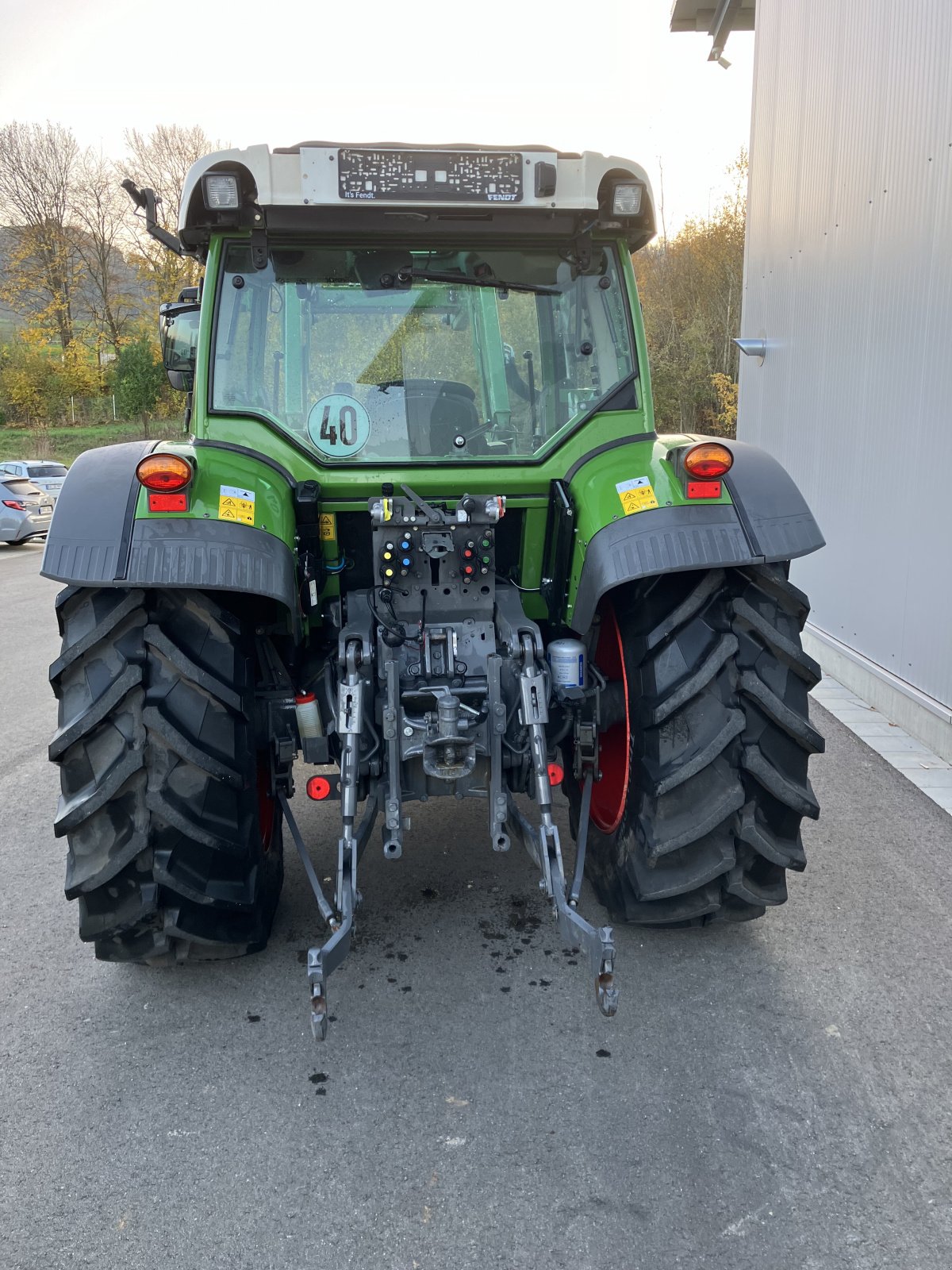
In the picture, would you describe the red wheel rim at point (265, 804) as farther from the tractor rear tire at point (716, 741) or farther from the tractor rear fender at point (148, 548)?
the tractor rear tire at point (716, 741)

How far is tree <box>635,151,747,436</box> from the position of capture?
25.8 metres

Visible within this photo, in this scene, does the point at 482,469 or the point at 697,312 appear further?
the point at 697,312

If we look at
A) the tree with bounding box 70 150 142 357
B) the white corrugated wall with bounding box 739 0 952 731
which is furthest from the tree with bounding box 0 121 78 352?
the white corrugated wall with bounding box 739 0 952 731

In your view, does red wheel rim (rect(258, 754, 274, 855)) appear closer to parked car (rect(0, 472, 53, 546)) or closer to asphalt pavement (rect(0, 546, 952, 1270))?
asphalt pavement (rect(0, 546, 952, 1270))

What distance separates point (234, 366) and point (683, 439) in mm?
1627

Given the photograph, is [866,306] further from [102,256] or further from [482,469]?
[102,256]

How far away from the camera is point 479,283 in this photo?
11.6 feet

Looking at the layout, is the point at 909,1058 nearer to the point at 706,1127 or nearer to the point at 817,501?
the point at 706,1127

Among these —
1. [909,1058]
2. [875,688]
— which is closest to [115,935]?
[909,1058]

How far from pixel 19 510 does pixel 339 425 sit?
17.2 m

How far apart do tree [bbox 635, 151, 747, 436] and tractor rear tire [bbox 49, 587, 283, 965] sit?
77.9 feet

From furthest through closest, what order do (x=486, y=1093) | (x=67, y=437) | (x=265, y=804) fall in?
(x=67, y=437) → (x=265, y=804) → (x=486, y=1093)

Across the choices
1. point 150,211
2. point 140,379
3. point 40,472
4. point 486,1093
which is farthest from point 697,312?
point 486,1093

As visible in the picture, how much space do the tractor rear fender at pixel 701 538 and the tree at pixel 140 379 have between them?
1256 inches
